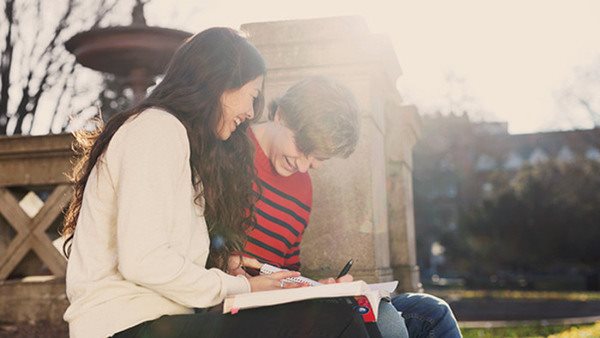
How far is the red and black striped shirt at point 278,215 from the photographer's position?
292cm

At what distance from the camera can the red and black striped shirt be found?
9.57ft

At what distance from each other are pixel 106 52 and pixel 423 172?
30596 millimetres

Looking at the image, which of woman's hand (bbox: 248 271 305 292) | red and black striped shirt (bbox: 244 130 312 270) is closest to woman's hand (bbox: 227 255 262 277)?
red and black striped shirt (bbox: 244 130 312 270)

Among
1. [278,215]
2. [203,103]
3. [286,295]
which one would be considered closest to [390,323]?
[286,295]

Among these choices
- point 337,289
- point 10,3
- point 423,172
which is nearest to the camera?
point 337,289

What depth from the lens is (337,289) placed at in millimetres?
1931

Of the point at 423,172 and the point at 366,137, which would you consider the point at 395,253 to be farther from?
the point at 423,172

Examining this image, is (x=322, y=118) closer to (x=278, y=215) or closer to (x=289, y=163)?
(x=289, y=163)

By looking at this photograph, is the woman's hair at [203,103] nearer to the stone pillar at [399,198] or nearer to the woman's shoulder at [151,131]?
the woman's shoulder at [151,131]

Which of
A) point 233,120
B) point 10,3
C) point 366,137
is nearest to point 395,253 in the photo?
point 366,137

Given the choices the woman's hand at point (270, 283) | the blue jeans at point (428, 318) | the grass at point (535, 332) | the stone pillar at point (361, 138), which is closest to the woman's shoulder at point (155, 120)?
the woman's hand at point (270, 283)

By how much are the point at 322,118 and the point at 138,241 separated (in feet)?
3.59

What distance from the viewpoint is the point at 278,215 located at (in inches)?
117

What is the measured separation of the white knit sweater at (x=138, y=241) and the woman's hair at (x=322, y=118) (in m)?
0.83
